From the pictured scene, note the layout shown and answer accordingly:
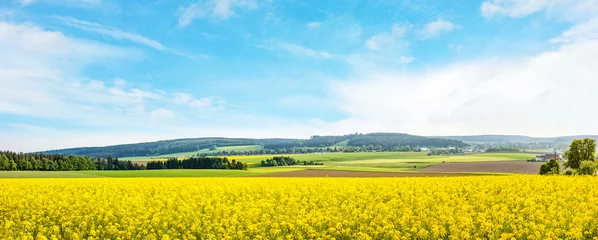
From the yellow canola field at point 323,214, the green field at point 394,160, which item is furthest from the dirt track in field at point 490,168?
the yellow canola field at point 323,214

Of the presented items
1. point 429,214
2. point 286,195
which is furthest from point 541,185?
point 286,195

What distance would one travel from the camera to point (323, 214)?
13.8 meters

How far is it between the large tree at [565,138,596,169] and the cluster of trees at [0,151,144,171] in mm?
92492

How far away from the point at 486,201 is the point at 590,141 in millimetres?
54316

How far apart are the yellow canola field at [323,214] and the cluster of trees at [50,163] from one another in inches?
3580

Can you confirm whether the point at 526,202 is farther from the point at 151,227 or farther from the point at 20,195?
the point at 20,195

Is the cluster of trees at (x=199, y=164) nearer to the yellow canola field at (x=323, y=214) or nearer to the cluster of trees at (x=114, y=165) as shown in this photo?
the cluster of trees at (x=114, y=165)

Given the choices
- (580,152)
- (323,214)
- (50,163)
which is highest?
(50,163)

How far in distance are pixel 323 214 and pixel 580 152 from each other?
2302 inches

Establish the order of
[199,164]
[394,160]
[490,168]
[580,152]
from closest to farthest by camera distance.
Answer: [580,152] → [490,168] → [199,164] → [394,160]

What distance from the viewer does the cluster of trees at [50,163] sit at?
100 m

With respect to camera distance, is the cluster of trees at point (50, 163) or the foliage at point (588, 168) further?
→ the cluster of trees at point (50, 163)

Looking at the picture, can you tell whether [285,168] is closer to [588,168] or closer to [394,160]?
[394,160]

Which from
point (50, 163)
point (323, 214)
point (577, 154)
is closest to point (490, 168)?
point (577, 154)
